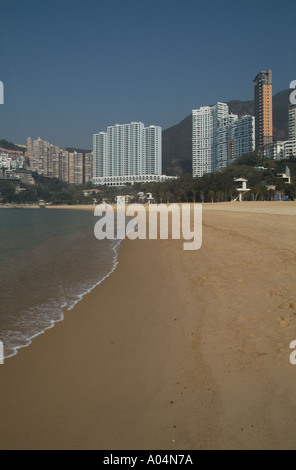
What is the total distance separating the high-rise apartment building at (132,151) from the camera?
174m

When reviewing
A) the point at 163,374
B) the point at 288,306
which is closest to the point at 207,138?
the point at 288,306

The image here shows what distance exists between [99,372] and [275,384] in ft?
5.68

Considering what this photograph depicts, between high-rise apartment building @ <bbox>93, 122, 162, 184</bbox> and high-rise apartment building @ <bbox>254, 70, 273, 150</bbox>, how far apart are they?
165 feet

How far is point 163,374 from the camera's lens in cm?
367

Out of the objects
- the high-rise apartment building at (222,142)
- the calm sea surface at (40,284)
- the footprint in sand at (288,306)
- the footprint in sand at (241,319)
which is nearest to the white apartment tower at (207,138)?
the high-rise apartment building at (222,142)

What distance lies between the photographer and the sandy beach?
273 cm

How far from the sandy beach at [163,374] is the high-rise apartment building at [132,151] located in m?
165

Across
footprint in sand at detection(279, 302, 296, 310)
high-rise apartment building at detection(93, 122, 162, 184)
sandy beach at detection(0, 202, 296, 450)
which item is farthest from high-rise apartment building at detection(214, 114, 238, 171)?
footprint in sand at detection(279, 302, 296, 310)

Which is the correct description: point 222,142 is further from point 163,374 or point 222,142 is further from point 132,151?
point 163,374

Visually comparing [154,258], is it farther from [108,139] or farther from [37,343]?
[108,139]

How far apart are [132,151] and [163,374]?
17607 cm

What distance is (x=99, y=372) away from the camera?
12.4 ft

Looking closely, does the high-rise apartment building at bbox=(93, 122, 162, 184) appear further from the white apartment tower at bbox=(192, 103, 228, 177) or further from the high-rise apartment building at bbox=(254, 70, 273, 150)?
the high-rise apartment building at bbox=(254, 70, 273, 150)

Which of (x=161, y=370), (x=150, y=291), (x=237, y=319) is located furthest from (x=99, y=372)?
(x=150, y=291)
